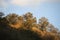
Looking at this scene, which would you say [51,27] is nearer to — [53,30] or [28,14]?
[53,30]

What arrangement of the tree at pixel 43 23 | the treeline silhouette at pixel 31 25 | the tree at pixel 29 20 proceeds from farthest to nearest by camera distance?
1. the tree at pixel 43 23
2. the tree at pixel 29 20
3. the treeline silhouette at pixel 31 25

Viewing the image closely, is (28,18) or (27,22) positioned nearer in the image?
(27,22)

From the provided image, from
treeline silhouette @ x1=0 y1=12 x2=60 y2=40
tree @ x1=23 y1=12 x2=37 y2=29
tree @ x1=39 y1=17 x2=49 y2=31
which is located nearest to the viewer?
treeline silhouette @ x1=0 y1=12 x2=60 y2=40

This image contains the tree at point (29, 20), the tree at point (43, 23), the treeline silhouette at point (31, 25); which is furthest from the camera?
the tree at point (43, 23)

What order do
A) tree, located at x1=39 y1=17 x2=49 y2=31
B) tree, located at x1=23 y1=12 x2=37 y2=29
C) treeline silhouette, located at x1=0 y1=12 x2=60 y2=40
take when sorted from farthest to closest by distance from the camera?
1. tree, located at x1=39 y1=17 x2=49 y2=31
2. tree, located at x1=23 y1=12 x2=37 y2=29
3. treeline silhouette, located at x1=0 y1=12 x2=60 y2=40

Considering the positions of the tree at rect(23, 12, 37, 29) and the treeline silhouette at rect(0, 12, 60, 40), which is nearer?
the treeline silhouette at rect(0, 12, 60, 40)

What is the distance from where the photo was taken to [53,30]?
37.8 metres

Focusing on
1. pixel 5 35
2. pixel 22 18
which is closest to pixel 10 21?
pixel 22 18

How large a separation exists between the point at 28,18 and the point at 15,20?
355 cm

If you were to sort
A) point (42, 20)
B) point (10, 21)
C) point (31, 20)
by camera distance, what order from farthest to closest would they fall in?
point (42, 20)
point (31, 20)
point (10, 21)

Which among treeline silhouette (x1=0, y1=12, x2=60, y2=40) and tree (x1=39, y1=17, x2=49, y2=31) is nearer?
treeline silhouette (x1=0, y1=12, x2=60, y2=40)

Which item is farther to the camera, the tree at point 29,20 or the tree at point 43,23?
the tree at point 43,23

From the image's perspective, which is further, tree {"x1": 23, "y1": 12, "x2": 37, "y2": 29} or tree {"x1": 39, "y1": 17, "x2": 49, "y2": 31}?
tree {"x1": 39, "y1": 17, "x2": 49, "y2": 31}

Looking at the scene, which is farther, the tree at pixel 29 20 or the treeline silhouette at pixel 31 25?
the tree at pixel 29 20
